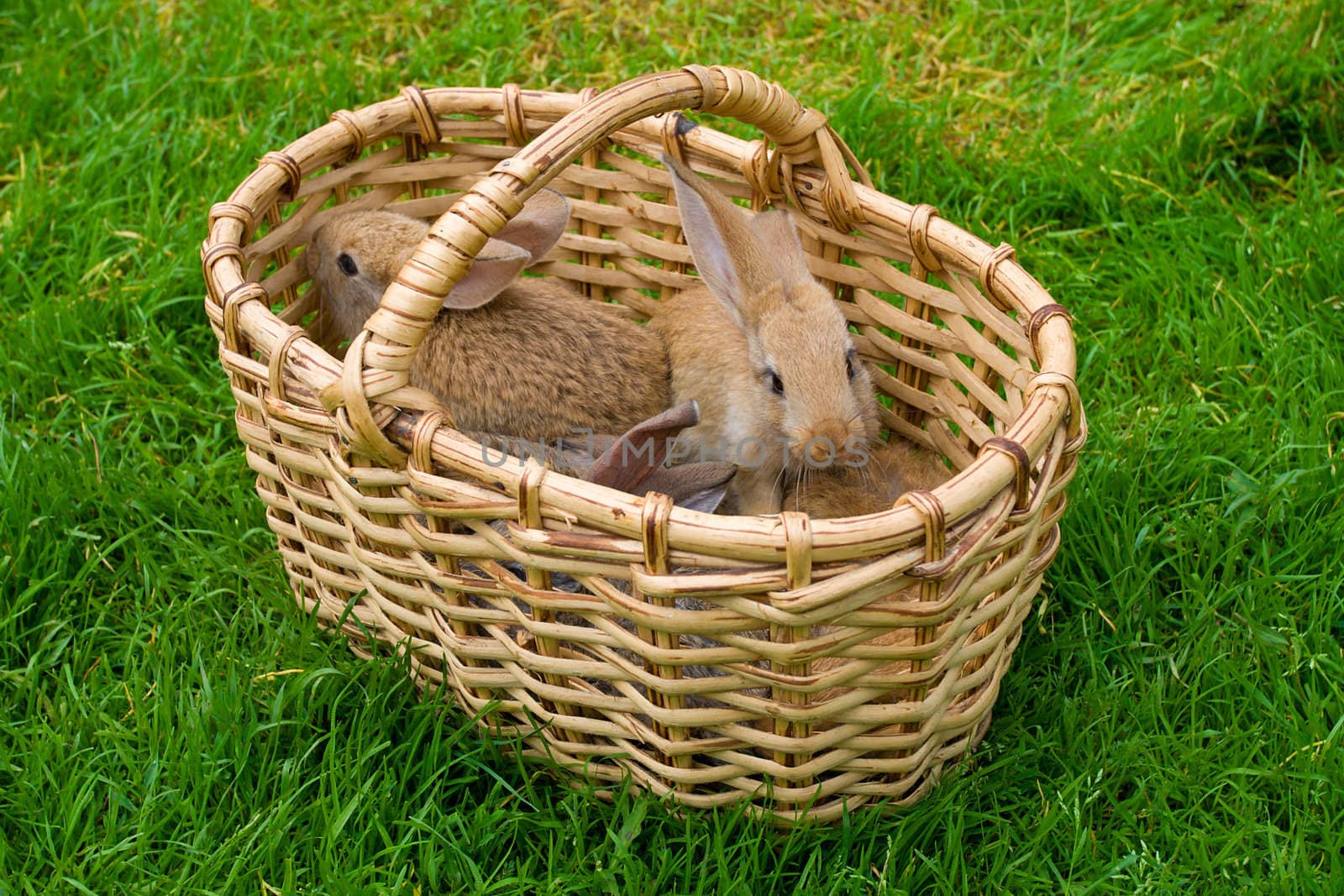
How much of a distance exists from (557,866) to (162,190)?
261cm

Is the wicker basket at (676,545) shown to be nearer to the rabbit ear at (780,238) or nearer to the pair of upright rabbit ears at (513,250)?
the rabbit ear at (780,238)


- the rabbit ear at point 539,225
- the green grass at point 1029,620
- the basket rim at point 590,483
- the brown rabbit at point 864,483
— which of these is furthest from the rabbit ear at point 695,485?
the rabbit ear at point 539,225

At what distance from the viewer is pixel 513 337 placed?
10.1 feet

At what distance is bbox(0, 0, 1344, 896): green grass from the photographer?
2365 mm

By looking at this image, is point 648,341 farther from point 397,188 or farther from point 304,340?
point 304,340

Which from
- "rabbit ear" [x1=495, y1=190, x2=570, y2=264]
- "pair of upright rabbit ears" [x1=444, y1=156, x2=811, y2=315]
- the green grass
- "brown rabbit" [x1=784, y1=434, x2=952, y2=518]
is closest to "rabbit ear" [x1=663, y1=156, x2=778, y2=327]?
"pair of upright rabbit ears" [x1=444, y1=156, x2=811, y2=315]

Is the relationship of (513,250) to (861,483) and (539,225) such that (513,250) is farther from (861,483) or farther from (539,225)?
(861,483)

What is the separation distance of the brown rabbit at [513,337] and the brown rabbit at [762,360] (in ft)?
0.51

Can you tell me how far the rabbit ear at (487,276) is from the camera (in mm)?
2973

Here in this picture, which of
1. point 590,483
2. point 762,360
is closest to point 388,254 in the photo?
point 762,360

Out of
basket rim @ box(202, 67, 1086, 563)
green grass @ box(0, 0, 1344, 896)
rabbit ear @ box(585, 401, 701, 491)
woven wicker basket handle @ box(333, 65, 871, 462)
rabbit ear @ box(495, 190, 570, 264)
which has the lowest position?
green grass @ box(0, 0, 1344, 896)

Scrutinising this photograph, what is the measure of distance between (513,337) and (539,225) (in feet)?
0.93

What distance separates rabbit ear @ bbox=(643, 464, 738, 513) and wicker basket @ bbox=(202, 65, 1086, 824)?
17cm

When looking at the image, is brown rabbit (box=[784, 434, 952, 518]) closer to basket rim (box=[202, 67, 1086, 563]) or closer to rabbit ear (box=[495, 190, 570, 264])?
basket rim (box=[202, 67, 1086, 563])
